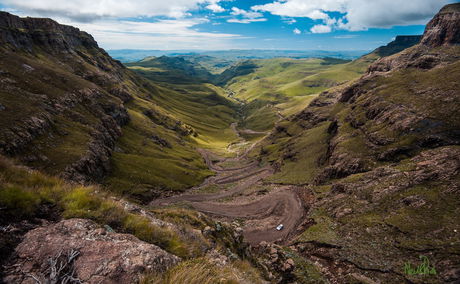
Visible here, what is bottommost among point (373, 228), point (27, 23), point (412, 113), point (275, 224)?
point (275, 224)

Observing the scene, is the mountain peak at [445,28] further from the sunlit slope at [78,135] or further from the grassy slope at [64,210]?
the grassy slope at [64,210]

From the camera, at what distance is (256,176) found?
126m

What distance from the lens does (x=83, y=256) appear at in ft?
26.2

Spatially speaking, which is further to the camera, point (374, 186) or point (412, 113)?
point (412, 113)

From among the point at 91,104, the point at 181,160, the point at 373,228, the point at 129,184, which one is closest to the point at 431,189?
the point at 373,228

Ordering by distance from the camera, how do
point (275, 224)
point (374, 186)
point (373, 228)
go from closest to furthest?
point (373, 228) → point (374, 186) → point (275, 224)

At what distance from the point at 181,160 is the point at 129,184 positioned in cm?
5173

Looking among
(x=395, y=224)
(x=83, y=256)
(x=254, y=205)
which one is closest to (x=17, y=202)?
(x=83, y=256)

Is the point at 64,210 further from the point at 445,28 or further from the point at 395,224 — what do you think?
the point at 445,28

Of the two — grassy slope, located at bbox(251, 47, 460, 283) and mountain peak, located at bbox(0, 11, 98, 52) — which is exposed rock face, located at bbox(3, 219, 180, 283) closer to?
grassy slope, located at bbox(251, 47, 460, 283)

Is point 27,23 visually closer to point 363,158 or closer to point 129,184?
point 129,184

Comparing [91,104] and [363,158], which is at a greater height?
[91,104]

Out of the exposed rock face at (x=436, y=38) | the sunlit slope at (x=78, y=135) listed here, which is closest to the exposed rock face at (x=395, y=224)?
the sunlit slope at (x=78, y=135)

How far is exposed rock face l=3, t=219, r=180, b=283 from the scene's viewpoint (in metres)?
7.00
